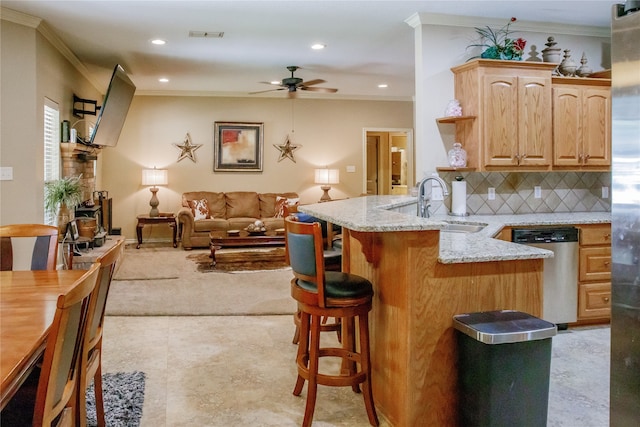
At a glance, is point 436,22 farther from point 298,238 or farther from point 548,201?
point 298,238

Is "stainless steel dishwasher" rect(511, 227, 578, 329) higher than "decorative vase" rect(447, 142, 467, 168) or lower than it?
lower

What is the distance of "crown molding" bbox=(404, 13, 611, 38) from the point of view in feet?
14.0

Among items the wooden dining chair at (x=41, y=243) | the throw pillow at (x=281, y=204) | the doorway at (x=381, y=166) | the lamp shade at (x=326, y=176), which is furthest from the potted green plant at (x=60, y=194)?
the doorway at (x=381, y=166)

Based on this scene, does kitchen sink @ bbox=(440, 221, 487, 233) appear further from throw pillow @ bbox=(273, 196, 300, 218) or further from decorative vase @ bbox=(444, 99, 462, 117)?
throw pillow @ bbox=(273, 196, 300, 218)

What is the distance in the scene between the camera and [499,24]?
14.4 ft

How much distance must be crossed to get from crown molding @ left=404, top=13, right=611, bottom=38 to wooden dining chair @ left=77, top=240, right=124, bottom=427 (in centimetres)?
340

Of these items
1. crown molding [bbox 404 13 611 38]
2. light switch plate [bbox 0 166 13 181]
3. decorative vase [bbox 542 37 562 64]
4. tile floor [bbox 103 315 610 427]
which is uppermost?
crown molding [bbox 404 13 611 38]

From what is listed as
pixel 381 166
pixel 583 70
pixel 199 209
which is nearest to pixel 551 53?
pixel 583 70

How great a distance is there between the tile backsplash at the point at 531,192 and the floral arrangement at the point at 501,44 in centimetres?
102

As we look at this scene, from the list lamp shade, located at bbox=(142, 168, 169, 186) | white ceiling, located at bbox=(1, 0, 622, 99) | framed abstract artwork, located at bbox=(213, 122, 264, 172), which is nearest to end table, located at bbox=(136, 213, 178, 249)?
lamp shade, located at bbox=(142, 168, 169, 186)

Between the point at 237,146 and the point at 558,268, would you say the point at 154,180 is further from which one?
the point at 558,268

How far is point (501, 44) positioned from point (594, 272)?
2112mm

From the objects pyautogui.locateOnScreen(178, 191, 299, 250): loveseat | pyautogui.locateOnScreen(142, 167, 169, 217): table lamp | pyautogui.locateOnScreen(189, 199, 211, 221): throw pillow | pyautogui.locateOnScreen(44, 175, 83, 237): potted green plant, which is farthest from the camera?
pyautogui.locateOnScreen(142, 167, 169, 217): table lamp

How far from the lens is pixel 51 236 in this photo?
2.75m
